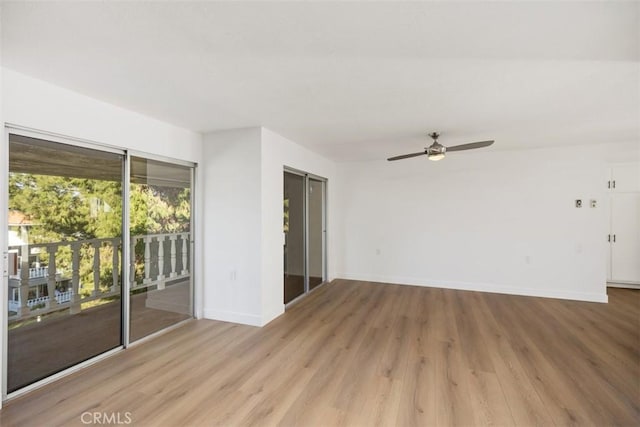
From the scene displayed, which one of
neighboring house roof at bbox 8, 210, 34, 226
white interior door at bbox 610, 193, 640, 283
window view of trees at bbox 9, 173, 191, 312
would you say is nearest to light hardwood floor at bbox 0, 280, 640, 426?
window view of trees at bbox 9, 173, 191, 312

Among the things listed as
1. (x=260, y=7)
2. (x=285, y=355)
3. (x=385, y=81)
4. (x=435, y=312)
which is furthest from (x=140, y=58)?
(x=435, y=312)

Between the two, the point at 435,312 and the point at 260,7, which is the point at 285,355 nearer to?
the point at 435,312

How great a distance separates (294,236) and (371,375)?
8.24ft

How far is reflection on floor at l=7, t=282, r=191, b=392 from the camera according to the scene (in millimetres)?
2221

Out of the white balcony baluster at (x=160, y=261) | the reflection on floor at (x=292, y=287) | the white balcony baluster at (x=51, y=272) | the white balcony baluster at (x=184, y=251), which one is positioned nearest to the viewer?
the white balcony baluster at (x=51, y=272)

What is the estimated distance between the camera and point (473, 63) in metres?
1.97

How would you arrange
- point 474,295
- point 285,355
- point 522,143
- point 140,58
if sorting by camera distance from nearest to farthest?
1. point 140,58
2. point 285,355
3. point 522,143
4. point 474,295

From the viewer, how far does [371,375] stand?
239cm

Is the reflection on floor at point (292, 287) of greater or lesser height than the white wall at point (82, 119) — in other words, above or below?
below

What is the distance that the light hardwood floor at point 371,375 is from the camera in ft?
6.34

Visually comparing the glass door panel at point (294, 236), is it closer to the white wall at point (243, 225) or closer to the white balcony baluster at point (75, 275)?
the white wall at point (243, 225)

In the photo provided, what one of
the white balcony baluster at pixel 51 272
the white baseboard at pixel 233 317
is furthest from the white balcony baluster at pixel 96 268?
the white baseboard at pixel 233 317

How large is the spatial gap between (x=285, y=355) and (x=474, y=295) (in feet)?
11.5

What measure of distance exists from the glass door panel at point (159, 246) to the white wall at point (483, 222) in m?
3.23
